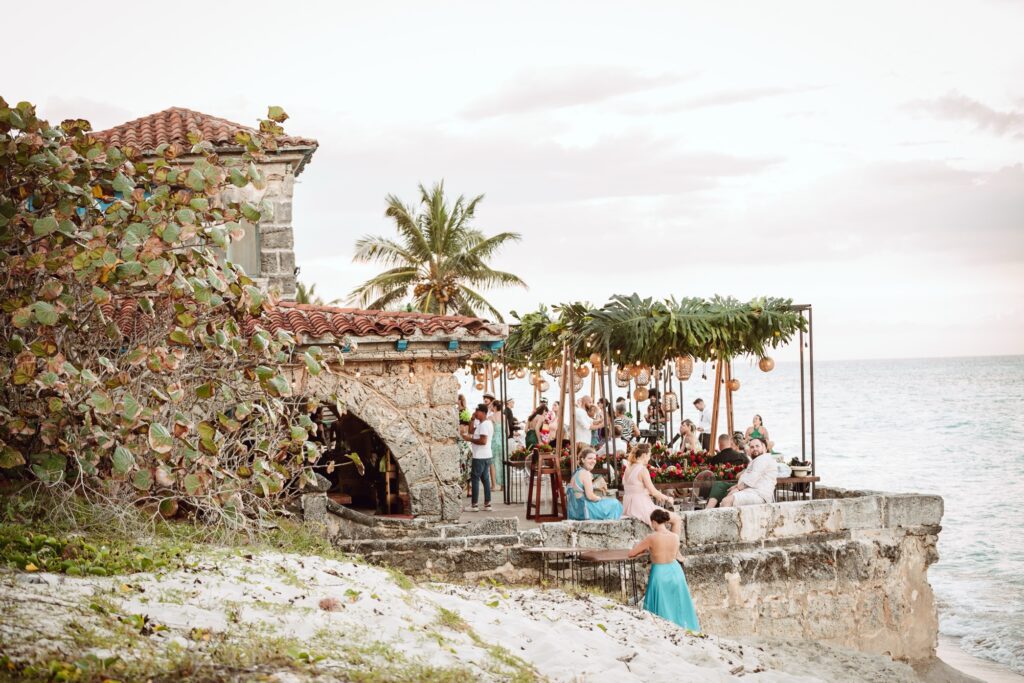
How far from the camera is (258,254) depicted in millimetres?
14641

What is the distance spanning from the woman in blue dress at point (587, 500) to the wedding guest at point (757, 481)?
1.57 m

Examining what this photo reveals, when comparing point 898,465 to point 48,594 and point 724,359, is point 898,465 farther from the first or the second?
point 48,594

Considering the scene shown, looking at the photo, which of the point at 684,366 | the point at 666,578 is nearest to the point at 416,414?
the point at 666,578

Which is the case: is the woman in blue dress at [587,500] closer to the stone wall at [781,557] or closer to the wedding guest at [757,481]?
the stone wall at [781,557]

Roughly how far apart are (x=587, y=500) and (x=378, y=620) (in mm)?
5371

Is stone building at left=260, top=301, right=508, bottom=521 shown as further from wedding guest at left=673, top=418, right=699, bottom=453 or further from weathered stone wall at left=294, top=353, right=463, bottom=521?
wedding guest at left=673, top=418, right=699, bottom=453

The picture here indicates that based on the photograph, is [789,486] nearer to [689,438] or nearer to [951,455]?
[689,438]

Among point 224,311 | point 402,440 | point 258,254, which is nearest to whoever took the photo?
point 224,311

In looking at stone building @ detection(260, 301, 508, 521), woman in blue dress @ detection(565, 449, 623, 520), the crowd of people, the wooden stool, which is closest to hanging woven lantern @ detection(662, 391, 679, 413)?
the crowd of people

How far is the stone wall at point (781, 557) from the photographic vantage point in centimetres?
1188

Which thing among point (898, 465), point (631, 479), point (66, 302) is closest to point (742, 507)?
point (631, 479)

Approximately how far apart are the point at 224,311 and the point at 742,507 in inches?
257

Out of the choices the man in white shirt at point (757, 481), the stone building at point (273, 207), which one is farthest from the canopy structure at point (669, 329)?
the stone building at point (273, 207)

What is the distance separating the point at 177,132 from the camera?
14711 mm
